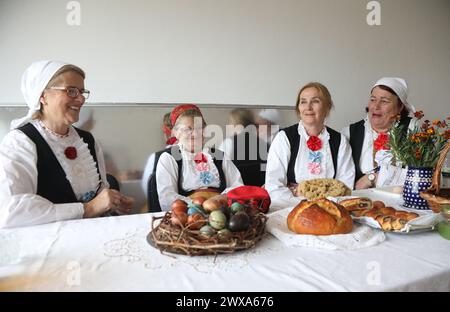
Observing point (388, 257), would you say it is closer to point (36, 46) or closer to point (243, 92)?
point (243, 92)

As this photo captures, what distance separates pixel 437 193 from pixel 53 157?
1898 millimetres

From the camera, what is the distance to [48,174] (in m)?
1.91

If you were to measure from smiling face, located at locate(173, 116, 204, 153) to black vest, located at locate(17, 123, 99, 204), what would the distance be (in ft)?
2.93

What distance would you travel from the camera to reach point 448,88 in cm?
493

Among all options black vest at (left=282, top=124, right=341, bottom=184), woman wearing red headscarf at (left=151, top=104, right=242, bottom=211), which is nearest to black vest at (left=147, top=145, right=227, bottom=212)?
woman wearing red headscarf at (left=151, top=104, right=242, bottom=211)

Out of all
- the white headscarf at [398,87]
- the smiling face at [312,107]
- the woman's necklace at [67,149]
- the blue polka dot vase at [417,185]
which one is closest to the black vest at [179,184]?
the woman's necklace at [67,149]

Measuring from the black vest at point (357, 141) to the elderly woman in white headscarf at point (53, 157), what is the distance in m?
1.98

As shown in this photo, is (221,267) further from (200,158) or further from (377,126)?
(377,126)

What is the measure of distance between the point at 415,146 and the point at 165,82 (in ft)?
7.40

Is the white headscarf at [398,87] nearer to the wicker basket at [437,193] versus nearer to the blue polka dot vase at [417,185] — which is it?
the blue polka dot vase at [417,185]

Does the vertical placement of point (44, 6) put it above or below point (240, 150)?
above

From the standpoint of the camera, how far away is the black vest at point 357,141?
10.1ft
